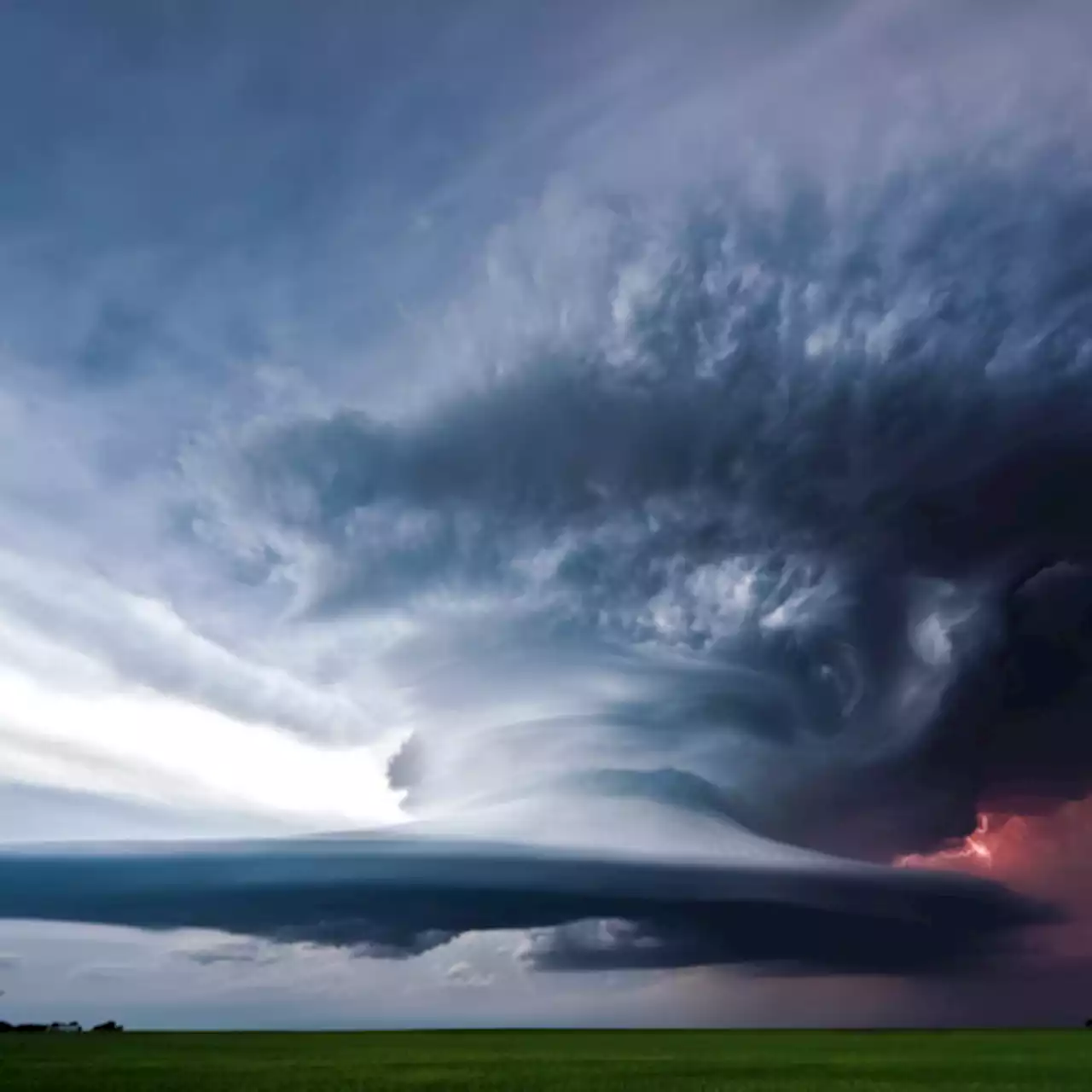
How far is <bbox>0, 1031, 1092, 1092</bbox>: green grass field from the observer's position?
6494 centimetres

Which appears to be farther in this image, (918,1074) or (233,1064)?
(233,1064)

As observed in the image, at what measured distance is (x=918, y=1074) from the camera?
79688 millimetres

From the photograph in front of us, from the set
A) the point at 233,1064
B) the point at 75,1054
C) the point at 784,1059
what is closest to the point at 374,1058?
the point at 233,1064

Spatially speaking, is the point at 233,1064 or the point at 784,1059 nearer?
the point at 233,1064

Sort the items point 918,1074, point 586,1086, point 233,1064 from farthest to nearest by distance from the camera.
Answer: point 233,1064 < point 918,1074 < point 586,1086

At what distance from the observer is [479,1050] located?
125m

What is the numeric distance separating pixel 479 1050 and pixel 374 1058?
24.7 m

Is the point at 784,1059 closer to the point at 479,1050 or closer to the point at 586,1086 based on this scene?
the point at 479,1050

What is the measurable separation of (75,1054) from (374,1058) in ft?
91.3

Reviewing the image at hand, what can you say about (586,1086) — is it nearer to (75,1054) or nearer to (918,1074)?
(918,1074)

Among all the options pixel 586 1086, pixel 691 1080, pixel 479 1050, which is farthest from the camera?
pixel 479 1050

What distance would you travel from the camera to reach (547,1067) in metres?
82.9

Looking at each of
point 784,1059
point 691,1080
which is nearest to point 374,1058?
point 784,1059

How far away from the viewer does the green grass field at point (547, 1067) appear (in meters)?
64.9
